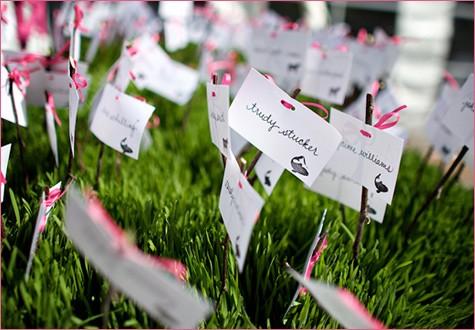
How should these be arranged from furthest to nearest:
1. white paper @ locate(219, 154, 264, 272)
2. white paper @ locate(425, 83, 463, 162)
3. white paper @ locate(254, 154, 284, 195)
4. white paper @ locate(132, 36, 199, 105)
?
white paper @ locate(132, 36, 199, 105), white paper @ locate(425, 83, 463, 162), white paper @ locate(254, 154, 284, 195), white paper @ locate(219, 154, 264, 272)

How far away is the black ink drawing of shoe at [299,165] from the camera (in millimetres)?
636

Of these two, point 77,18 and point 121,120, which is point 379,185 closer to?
point 121,120

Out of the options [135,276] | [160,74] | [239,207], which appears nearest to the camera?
[135,276]

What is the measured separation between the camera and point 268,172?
748 mm

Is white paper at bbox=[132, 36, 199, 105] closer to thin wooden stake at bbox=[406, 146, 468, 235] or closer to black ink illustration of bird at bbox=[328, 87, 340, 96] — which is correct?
black ink illustration of bird at bbox=[328, 87, 340, 96]

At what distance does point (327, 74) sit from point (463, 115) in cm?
34

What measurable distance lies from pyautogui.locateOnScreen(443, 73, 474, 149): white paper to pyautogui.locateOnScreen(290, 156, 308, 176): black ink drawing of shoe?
313 millimetres

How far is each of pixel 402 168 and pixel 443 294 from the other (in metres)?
0.47

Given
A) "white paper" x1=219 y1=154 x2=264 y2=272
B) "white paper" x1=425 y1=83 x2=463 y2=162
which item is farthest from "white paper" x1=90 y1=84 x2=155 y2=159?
"white paper" x1=425 y1=83 x2=463 y2=162

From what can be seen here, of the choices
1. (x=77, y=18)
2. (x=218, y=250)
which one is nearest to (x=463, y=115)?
(x=218, y=250)

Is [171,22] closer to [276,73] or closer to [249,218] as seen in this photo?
[276,73]

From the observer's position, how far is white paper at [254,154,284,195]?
0.74 m

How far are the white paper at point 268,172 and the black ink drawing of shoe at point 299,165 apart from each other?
0.09 m

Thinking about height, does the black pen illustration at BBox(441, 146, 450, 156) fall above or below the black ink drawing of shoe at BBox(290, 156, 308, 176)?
below
